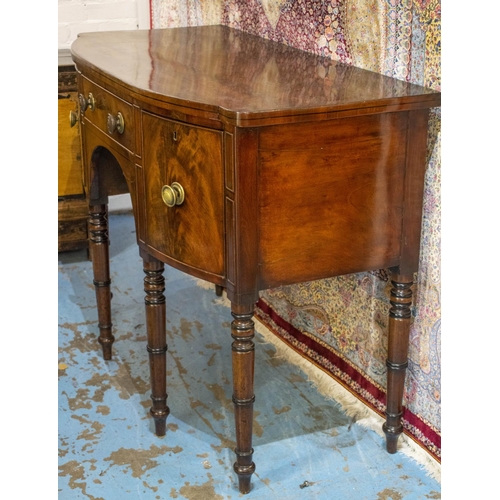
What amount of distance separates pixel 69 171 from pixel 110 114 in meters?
1.38

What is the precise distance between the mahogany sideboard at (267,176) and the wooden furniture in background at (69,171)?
1.23 meters

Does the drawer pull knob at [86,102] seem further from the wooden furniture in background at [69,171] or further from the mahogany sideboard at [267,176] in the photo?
the wooden furniture in background at [69,171]

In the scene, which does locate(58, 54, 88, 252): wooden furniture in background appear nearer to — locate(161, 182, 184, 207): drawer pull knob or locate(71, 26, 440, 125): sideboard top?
locate(71, 26, 440, 125): sideboard top

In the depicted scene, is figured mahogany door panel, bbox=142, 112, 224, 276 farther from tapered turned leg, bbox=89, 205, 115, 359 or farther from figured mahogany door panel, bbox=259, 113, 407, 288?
tapered turned leg, bbox=89, 205, 115, 359

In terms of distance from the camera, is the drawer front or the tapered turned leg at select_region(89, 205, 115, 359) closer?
the drawer front

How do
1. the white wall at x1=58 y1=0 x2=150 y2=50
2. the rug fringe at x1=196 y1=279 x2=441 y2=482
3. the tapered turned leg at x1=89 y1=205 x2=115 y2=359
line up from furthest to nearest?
the white wall at x1=58 y1=0 x2=150 y2=50, the tapered turned leg at x1=89 y1=205 x2=115 y2=359, the rug fringe at x1=196 y1=279 x2=441 y2=482

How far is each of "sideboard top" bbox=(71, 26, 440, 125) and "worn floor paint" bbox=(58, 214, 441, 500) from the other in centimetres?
95

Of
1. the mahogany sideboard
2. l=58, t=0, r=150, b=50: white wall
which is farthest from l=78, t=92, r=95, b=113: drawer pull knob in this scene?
l=58, t=0, r=150, b=50: white wall

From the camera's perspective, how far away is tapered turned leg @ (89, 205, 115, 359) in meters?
2.50

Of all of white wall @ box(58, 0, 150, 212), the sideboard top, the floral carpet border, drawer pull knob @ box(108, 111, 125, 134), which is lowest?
the floral carpet border

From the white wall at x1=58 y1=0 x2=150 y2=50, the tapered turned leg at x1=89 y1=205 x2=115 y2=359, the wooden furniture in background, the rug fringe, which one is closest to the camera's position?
the rug fringe

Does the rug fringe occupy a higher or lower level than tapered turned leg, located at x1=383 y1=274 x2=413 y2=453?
lower
